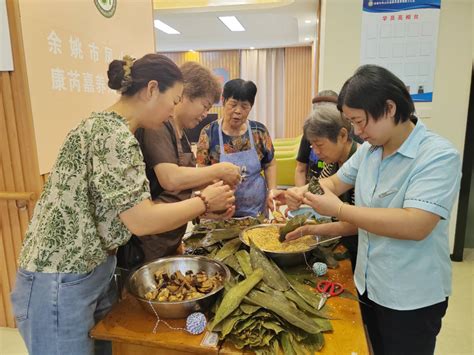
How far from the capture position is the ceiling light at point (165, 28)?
6.36 meters

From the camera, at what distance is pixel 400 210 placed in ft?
3.77

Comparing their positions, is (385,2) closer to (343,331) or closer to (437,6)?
(437,6)

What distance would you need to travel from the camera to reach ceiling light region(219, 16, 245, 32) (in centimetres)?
610

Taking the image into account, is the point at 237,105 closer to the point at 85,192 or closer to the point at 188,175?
the point at 188,175

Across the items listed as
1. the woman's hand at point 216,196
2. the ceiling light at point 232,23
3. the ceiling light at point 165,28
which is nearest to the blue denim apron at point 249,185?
the woman's hand at point 216,196

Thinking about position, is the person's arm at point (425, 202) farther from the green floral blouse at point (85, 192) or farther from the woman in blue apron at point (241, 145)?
the woman in blue apron at point (241, 145)

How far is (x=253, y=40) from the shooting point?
870 centimetres

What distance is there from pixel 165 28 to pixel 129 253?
6.24m

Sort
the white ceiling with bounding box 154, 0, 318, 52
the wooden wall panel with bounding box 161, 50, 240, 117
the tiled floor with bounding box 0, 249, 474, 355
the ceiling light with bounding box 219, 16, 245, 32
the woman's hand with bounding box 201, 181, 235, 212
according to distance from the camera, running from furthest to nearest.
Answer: the wooden wall panel with bounding box 161, 50, 240, 117
the ceiling light with bounding box 219, 16, 245, 32
the white ceiling with bounding box 154, 0, 318, 52
the tiled floor with bounding box 0, 249, 474, 355
the woman's hand with bounding box 201, 181, 235, 212

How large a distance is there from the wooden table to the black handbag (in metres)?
0.24

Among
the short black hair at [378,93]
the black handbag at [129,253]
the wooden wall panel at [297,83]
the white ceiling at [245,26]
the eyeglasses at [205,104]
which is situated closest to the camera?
the short black hair at [378,93]

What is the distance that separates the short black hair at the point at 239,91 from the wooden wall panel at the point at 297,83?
7.91 m

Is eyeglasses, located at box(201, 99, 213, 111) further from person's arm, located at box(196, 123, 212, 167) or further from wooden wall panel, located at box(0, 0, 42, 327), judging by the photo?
wooden wall panel, located at box(0, 0, 42, 327)

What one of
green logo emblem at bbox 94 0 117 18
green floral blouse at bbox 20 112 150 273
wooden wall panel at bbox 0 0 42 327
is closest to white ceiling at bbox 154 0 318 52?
green logo emblem at bbox 94 0 117 18
